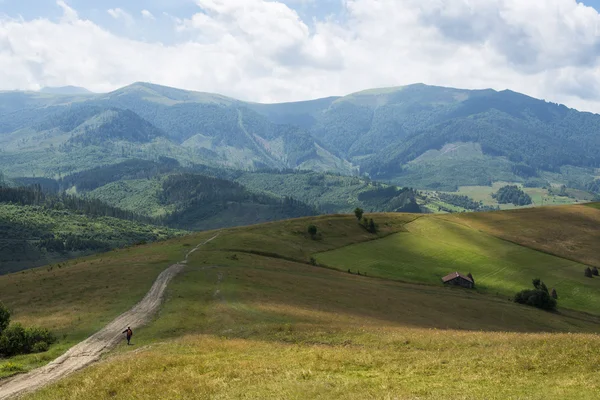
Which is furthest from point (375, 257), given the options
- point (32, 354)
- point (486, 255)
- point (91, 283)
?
point (32, 354)

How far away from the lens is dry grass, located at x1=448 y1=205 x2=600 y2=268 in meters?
156

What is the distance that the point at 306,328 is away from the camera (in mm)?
51938

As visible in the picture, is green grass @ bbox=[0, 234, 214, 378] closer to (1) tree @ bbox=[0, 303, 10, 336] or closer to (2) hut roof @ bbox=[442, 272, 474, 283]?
(1) tree @ bbox=[0, 303, 10, 336]

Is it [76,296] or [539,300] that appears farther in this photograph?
[539,300]

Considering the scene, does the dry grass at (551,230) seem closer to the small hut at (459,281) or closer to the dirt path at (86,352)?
the small hut at (459,281)

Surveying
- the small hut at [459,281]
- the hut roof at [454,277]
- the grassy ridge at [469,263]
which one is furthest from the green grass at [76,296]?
the small hut at [459,281]

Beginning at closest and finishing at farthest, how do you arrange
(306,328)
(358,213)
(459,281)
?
(306,328) → (459,281) → (358,213)

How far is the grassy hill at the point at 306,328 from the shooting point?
30312 mm

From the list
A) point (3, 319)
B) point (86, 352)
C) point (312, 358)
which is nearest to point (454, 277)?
point (312, 358)

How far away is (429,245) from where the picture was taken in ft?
500

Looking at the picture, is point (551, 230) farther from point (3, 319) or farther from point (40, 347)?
point (3, 319)

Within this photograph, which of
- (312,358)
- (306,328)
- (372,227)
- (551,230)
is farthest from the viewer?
(551,230)

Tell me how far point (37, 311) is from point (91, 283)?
14.1 m

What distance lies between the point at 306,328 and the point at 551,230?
158233mm
